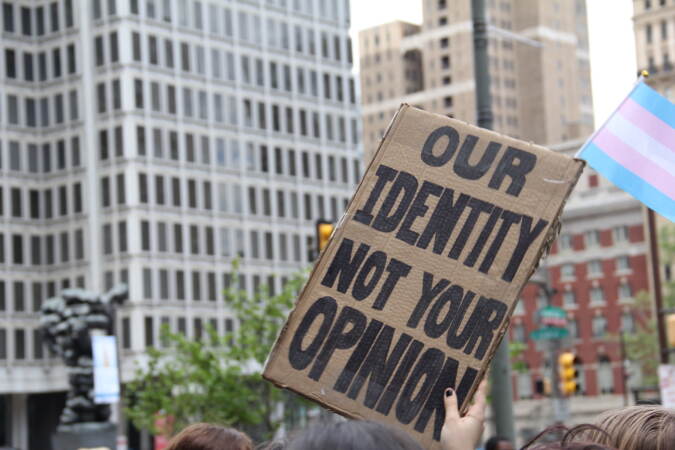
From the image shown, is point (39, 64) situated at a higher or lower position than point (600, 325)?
higher

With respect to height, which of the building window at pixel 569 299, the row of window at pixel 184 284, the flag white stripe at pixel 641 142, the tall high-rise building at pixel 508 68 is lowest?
the flag white stripe at pixel 641 142

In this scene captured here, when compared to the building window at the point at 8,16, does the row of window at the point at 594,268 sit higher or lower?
lower

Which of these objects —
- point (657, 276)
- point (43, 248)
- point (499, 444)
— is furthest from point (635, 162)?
point (43, 248)

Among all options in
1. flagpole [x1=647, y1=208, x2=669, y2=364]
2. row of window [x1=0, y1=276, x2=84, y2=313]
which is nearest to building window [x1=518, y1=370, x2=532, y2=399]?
row of window [x1=0, y1=276, x2=84, y2=313]

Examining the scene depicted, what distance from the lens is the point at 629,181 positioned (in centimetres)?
712

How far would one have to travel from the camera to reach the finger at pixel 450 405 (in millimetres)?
5039

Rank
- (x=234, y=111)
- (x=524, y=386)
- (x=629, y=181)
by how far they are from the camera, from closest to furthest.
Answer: (x=629, y=181) → (x=234, y=111) → (x=524, y=386)

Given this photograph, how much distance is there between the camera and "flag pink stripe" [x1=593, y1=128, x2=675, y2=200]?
23.2 feet

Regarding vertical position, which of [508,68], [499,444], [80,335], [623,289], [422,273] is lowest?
[499,444]

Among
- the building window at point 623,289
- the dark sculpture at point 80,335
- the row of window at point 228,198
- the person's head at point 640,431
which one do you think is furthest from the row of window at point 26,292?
the person's head at point 640,431

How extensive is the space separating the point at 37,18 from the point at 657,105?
288ft

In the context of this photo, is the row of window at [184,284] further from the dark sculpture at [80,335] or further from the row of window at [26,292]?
the dark sculpture at [80,335]

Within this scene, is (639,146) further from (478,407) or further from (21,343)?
(21,343)

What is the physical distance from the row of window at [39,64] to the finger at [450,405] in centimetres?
8677
